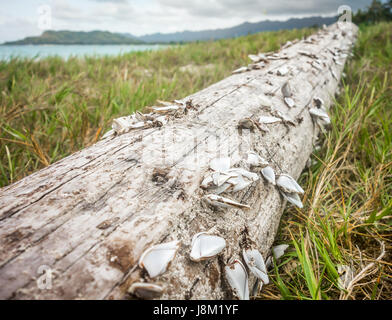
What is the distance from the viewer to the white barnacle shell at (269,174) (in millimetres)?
1073

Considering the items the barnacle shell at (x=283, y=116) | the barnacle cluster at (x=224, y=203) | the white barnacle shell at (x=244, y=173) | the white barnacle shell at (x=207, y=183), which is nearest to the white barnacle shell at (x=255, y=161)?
the barnacle cluster at (x=224, y=203)

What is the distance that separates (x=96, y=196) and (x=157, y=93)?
2.24 metres

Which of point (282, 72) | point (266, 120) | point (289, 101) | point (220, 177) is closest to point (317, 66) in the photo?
point (282, 72)

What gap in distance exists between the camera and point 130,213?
0.72 meters

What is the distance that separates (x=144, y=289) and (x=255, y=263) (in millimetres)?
463

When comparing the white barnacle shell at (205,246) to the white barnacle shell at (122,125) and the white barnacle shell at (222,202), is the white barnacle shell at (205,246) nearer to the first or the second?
the white barnacle shell at (222,202)

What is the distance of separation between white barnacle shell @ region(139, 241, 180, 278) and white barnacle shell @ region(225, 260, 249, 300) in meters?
0.24

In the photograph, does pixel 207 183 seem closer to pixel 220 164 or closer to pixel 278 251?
pixel 220 164

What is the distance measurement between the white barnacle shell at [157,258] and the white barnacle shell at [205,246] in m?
0.08

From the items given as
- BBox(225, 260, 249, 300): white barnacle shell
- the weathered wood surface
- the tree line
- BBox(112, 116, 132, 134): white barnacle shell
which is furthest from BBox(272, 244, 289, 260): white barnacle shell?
the tree line

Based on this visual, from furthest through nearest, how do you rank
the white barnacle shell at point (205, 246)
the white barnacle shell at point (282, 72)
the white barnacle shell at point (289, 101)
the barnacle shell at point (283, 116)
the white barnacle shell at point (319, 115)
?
the white barnacle shell at point (282, 72), the white barnacle shell at point (319, 115), the white barnacle shell at point (289, 101), the barnacle shell at point (283, 116), the white barnacle shell at point (205, 246)

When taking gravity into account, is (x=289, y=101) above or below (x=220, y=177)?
above
